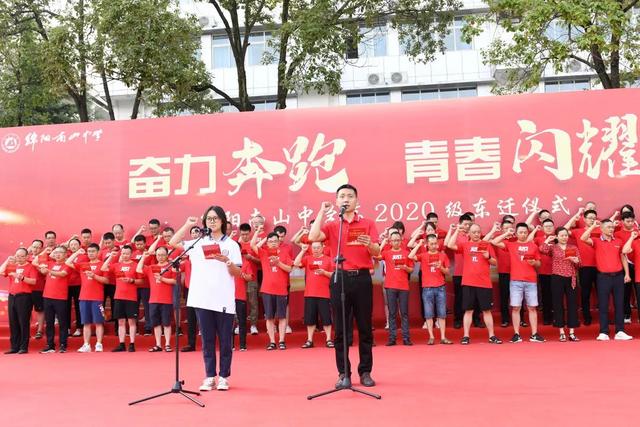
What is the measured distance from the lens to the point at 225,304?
4.46m

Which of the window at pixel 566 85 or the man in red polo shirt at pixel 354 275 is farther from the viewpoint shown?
the window at pixel 566 85

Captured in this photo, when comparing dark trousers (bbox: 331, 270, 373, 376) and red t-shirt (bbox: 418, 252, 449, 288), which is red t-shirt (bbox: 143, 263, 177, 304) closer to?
red t-shirt (bbox: 418, 252, 449, 288)

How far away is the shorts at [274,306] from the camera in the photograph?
23.2 feet

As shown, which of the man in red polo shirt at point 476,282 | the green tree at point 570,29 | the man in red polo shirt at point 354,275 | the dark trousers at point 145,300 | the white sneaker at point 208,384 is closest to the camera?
the man in red polo shirt at point 354,275

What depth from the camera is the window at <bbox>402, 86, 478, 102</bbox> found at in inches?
774

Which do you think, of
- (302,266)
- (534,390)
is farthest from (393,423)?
(302,266)

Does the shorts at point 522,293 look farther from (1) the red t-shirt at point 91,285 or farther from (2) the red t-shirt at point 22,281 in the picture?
(2) the red t-shirt at point 22,281

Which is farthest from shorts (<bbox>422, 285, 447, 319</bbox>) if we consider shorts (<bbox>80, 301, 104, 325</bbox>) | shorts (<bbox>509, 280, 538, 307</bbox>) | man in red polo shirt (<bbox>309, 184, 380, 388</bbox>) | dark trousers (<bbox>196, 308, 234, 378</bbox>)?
shorts (<bbox>80, 301, 104, 325</bbox>)

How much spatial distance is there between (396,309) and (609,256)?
2.37 m

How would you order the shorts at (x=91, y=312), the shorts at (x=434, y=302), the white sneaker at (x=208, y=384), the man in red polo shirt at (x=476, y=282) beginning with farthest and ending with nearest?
the shorts at (x=91, y=312), the shorts at (x=434, y=302), the man in red polo shirt at (x=476, y=282), the white sneaker at (x=208, y=384)

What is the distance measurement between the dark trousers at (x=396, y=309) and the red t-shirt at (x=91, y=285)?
132 inches

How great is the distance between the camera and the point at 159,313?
7215 millimetres

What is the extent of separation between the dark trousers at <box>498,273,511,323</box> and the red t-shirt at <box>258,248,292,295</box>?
8.18ft

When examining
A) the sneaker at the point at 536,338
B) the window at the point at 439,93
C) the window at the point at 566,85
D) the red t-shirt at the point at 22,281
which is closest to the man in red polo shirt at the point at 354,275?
the sneaker at the point at 536,338
